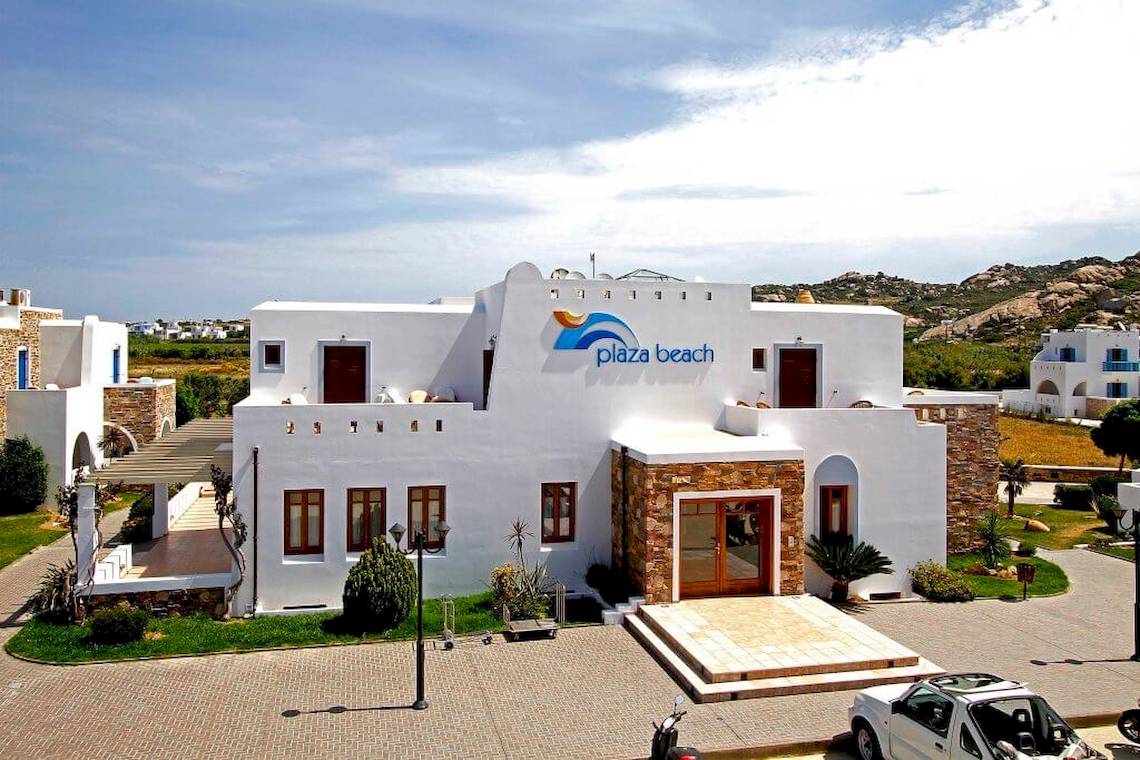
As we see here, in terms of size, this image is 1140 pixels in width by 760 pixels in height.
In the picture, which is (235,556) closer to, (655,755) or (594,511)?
A: (594,511)

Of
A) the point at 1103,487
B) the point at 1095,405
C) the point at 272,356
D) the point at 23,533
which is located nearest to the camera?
the point at 272,356

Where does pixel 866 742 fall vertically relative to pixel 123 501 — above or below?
below

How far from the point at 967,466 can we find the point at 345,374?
624 inches

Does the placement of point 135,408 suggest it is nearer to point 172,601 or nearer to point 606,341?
point 172,601

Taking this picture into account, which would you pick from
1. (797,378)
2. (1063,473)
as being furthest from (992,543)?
(1063,473)

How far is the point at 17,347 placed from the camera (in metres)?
28.0

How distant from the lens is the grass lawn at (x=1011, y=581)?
18.0m

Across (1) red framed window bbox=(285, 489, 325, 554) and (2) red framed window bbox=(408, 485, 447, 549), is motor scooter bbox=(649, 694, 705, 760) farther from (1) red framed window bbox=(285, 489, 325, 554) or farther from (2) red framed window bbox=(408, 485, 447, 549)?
(1) red framed window bbox=(285, 489, 325, 554)

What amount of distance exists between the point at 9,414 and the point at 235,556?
17.0m

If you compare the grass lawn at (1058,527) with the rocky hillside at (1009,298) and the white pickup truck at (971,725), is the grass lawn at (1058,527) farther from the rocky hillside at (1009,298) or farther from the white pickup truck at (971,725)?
the rocky hillside at (1009,298)

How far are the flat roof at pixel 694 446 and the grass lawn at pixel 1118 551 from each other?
11.7 metres

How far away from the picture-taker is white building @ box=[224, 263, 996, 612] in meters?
15.9

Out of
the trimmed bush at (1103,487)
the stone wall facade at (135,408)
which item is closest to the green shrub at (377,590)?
the stone wall facade at (135,408)

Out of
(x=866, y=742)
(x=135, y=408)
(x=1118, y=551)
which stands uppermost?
(x=135, y=408)
